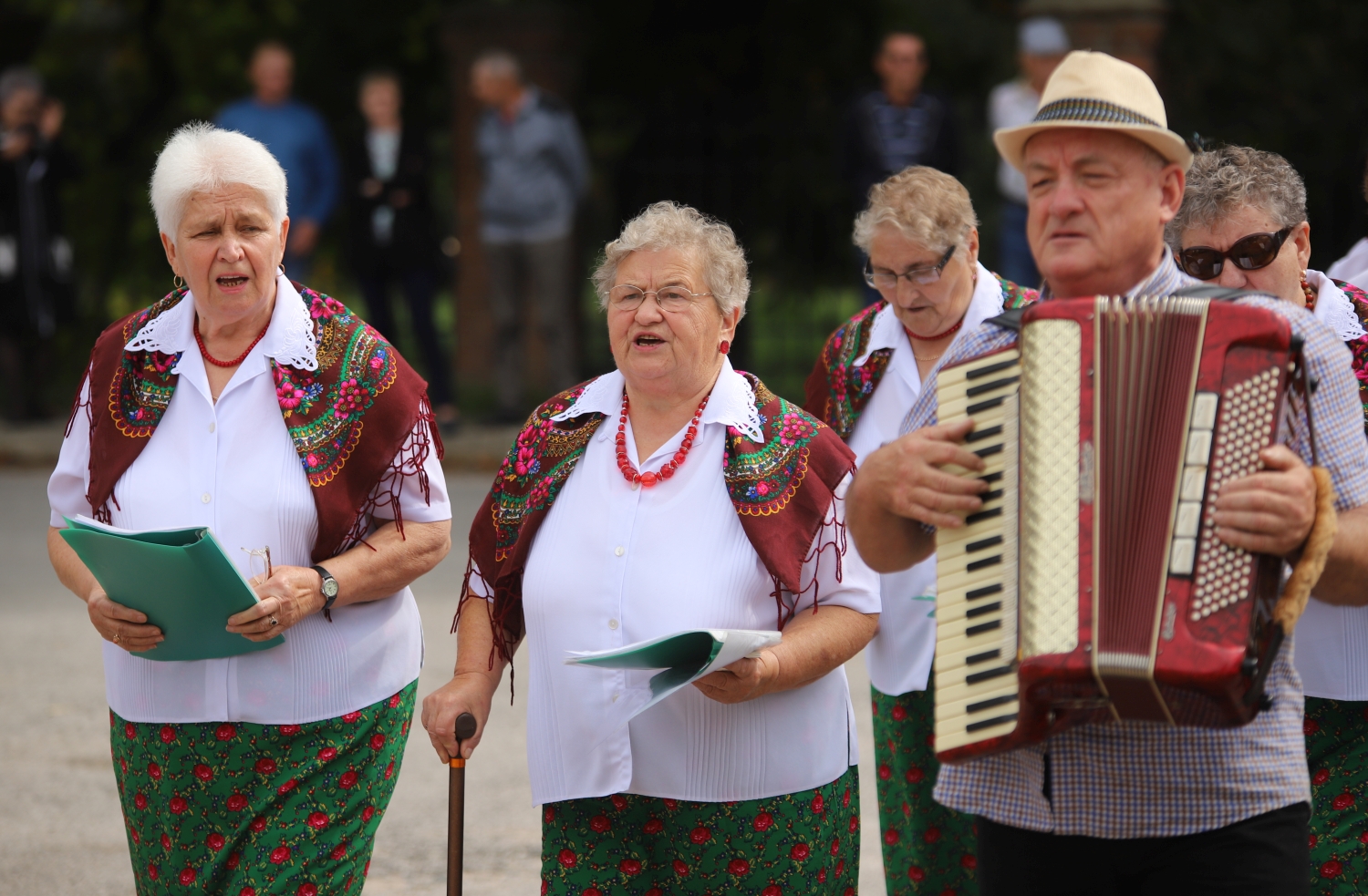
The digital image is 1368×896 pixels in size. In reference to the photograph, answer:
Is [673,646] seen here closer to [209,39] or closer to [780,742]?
Result: [780,742]

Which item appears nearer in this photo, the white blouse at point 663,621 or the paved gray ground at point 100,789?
the white blouse at point 663,621

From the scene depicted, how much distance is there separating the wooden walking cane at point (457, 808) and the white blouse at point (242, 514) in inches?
13.4

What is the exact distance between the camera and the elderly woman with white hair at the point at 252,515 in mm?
3488

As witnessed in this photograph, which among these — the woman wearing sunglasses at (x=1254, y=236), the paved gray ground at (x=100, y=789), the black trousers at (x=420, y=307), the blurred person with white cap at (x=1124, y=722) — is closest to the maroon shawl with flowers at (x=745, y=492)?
the blurred person with white cap at (x=1124, y=722)

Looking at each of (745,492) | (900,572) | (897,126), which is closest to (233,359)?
(745,492)

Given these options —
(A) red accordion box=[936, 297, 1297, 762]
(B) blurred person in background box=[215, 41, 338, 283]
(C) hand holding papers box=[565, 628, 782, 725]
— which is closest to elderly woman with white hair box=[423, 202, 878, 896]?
(C) hand holding papers box=[565, 628, 782, 725]

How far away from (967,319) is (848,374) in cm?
33

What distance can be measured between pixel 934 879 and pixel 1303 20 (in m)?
11.6

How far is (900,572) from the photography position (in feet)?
13.0

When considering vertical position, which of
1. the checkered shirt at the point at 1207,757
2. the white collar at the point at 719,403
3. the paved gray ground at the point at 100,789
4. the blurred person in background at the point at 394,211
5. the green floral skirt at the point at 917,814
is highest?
the blurred person in background at the point at 394,211

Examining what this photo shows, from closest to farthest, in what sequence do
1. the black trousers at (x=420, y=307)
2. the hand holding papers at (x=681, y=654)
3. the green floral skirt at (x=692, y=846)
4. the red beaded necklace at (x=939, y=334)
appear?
the hand holding papers at (x=681, y=654)
the green floral skirt at (x=692, y=846)
the red beaded necklace at (x=939, y=334)
the black trousers at (x=420, y=307)

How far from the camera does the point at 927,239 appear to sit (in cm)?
418

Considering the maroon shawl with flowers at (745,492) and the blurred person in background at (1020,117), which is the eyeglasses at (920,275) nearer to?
the maroon shawl with flowers at (745,492)

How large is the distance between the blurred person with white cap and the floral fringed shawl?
150 cm
